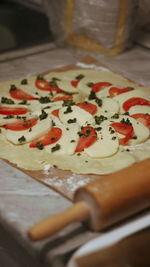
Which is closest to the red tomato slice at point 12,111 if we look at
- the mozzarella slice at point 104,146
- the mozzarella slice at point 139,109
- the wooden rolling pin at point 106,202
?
the mozzarella slice at point 104,146

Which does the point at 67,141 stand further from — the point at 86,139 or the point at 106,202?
the point at 106,202

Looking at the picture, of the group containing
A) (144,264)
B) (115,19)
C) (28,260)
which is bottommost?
(28,260)

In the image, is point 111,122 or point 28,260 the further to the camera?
point 111,122

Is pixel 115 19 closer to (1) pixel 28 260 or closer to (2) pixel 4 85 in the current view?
(2) pixel 4 85

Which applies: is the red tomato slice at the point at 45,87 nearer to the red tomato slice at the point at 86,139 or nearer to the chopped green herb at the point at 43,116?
the chopped green herb at the point at 43,116

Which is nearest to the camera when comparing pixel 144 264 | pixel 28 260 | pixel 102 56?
pixel 144 264

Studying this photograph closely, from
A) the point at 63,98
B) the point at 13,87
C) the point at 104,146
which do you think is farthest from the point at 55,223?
the point at 13,87

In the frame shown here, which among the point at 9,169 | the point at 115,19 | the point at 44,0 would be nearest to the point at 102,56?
the point at 115,19
